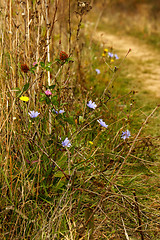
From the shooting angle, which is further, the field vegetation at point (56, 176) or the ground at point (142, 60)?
the ground at point (142, 60)

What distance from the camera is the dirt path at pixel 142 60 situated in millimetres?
3862

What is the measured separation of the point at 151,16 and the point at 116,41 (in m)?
2.37

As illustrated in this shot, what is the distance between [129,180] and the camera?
1.90 meters

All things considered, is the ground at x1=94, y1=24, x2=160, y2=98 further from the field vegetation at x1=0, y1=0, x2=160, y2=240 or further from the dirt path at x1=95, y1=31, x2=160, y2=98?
the field vegetation at x1=0, y1=0, x2=160, y2=240

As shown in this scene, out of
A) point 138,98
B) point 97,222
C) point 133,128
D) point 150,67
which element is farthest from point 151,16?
point 97,222

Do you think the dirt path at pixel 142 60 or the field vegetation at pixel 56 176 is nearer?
the field vegetation at pixel 56 176

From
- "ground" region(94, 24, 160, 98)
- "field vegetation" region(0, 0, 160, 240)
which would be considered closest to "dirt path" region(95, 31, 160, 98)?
"ground" region(94, 24, 160, 98)

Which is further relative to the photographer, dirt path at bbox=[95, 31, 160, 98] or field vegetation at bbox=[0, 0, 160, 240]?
dirt path at bbox=[95, 31, 160, 98]

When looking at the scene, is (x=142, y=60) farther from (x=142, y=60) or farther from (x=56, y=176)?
(x=56, y=176)

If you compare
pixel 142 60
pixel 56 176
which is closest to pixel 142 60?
pixel 142 60

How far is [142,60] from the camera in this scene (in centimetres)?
482

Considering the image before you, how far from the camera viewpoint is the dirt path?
3862 mm

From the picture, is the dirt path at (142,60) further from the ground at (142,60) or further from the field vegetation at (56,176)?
the field vegetation at (56,176)

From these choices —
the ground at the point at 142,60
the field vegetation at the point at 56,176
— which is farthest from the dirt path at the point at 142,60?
the field vegetation at the point at 56,176
